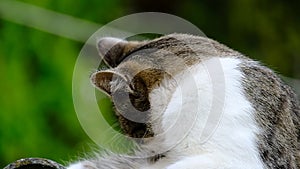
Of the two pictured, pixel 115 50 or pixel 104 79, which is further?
pixel 115 50

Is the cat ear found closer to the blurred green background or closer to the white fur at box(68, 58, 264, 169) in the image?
the white fur at box(68, 58, 264, 169)

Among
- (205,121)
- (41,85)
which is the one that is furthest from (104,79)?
(41,85)

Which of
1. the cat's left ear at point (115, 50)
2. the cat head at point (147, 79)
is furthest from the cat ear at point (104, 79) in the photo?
the cat's left ear at point (115, 50)

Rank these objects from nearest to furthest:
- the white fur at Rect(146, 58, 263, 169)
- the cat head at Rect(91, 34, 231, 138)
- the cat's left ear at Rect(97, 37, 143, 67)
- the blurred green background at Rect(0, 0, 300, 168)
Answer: the white fur at Rect(146, 58, 263, 169) → the cat head at Rect(91, 34, 231, 138) → the cat's left ear at Rect(97, 37, 143, 67) → the blurred green background at Rect(0, 0, 300, 168)

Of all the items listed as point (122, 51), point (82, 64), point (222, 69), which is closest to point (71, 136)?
point (82, 64)

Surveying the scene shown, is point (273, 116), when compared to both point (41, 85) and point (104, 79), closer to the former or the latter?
point (104, 79)

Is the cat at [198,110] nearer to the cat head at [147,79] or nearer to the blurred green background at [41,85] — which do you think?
the cat head at [147,79]

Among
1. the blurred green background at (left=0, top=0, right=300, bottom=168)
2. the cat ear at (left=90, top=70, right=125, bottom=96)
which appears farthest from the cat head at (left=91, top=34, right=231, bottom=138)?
the blurred green background at (left=0, top=0, right=300, bottom=168)

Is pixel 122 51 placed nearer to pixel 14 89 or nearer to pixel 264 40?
pixel 14 89
